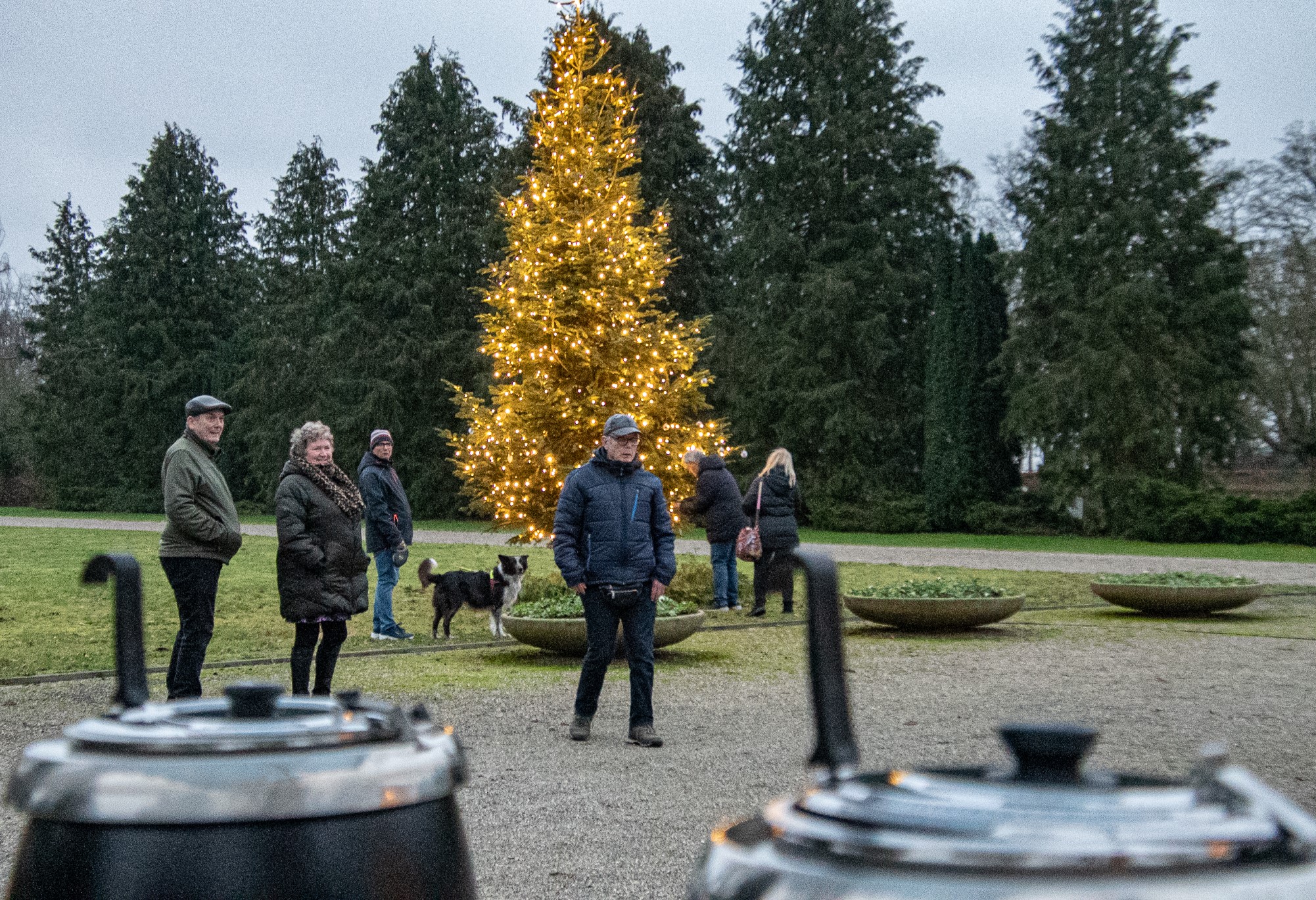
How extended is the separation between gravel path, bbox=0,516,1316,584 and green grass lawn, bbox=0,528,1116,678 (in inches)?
53.0

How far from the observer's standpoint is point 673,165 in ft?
133

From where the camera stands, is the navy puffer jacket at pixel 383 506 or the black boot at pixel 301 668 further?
the navy puffer jacket at pixel 383 506

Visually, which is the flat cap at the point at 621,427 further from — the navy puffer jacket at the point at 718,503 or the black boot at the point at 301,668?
the navy puffer jacket at the point at 718,503

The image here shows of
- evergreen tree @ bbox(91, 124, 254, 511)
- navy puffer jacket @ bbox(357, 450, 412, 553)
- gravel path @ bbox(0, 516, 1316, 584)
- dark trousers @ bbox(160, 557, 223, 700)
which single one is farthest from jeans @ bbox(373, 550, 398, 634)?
evergreen tree @ bbox(91, 124, 254, 511)

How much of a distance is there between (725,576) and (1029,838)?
44.6 ft

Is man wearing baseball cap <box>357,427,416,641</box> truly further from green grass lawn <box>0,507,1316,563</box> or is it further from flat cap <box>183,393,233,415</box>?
green grass lawn <box>0,507,1316,563</box>

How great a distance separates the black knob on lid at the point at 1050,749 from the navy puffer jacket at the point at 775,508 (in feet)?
42.7

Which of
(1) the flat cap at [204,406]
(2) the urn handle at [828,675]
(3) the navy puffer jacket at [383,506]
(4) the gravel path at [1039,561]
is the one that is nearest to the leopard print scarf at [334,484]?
(1) the flat cap at [204,406]

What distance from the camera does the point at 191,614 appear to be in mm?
7137

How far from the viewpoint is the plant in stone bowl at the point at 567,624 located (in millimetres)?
10258

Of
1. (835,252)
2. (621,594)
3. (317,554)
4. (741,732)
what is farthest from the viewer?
(835,252)

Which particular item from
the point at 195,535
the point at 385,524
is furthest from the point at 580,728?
the point at 385,524

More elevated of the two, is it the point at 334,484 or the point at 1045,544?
the point at 334,484

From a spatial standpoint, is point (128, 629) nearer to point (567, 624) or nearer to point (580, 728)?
point (580, 728)
